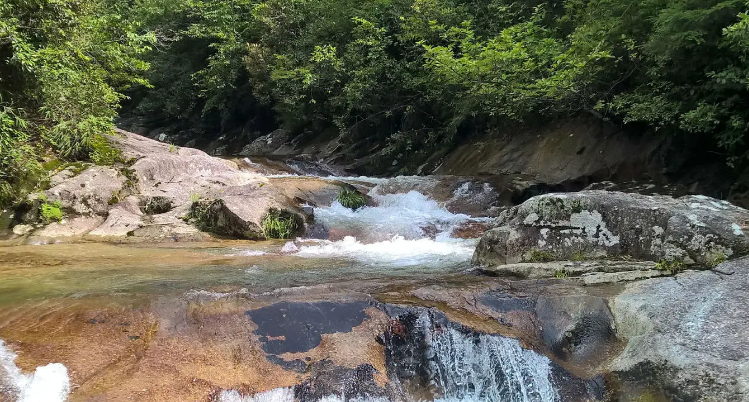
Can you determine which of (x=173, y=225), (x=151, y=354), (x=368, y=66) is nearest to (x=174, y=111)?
(x=368, y=66)

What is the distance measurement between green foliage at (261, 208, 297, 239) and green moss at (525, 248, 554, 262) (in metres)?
5.75

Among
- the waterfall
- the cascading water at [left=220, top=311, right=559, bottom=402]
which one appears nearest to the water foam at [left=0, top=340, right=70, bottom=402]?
the cascading water at [left=220, top=311, right=559, bottom=402]

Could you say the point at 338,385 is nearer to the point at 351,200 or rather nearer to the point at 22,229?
the point at 22,229

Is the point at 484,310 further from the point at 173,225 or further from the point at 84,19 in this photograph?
the point at 84,19

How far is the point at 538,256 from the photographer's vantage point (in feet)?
22.5

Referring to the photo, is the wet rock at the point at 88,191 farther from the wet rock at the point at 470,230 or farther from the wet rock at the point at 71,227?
the wet rock at the point at 470,230

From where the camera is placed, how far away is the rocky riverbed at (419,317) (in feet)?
13.3

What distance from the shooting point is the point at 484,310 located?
5.15 m

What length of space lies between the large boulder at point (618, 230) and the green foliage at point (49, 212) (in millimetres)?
8385

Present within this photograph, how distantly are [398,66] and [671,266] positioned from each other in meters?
15.3

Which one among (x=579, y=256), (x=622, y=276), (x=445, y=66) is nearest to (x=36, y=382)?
(x=622, y=276)

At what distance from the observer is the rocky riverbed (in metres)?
4.04

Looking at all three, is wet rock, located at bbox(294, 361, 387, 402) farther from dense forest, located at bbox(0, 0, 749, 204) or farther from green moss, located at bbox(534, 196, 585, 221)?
dense forest, located at bbox(0, 0, 749, 204)

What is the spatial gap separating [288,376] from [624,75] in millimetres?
12014
